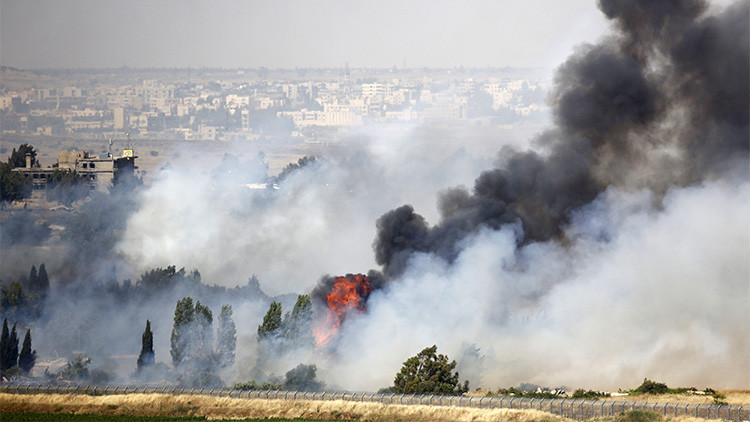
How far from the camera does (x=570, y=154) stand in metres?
105

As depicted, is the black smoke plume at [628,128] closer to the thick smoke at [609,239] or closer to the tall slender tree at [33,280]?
the thick smoke at [609,239]

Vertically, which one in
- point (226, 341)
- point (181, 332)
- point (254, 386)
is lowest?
point (254, 386)

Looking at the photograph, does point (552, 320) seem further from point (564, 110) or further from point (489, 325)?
point (564, 110)

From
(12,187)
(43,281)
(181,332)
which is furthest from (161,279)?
(12,187)

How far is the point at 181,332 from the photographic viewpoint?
9669 centimetres

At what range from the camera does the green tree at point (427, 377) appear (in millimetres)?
80688

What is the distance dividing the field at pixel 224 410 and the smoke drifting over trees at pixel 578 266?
8079mm

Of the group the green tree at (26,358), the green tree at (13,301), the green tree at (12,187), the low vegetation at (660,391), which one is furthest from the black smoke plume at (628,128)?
the green tree at (12,187)

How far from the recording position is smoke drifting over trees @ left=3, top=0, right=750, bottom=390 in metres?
92.1

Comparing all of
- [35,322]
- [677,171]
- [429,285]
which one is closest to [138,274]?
[35,322]

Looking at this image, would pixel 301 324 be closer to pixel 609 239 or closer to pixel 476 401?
pixel 476 401

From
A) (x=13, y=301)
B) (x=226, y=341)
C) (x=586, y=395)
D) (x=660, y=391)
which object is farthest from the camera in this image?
(x=13, y=301)

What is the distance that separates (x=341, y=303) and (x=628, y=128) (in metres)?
29.3

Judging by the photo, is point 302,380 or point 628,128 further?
point 628,128
